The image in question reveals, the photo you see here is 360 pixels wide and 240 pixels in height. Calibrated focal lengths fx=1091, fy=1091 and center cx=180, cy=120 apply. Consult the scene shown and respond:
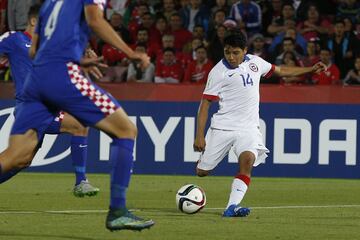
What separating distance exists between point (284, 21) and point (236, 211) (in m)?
10.0

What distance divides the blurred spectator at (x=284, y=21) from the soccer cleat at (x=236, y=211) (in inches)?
375

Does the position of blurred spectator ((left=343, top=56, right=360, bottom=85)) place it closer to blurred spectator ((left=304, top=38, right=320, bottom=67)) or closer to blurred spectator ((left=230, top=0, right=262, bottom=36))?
blurred spectator ((left=304, top=38, right=320, bottom=67))

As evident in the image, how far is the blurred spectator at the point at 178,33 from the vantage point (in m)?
21.1

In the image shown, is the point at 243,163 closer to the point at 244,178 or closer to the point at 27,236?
the point at 244,178

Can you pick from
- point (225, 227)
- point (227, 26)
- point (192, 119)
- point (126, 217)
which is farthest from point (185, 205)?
point (227, 26)

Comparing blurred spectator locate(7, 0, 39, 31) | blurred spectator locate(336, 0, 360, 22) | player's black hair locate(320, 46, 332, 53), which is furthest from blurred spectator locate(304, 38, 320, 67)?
blurred spectator locate(7, 0, 39, 31)

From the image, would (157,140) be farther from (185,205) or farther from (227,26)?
(185,205)

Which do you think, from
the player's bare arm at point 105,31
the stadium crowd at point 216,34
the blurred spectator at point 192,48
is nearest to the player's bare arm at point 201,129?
the player's bare arm at point 105,31

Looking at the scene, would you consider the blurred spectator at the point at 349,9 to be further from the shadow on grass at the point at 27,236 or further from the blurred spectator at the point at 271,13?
the shadow on grass at the point at 27,236

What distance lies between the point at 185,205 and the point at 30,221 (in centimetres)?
171

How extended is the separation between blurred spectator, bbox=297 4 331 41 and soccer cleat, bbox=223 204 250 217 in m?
9.49

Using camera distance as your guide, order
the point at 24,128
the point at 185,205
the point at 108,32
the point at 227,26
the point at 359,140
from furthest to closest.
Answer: the point at 227,26 < the point at 359,140 < the point at 185,205 < the point at 24,128 < the point at 108,32

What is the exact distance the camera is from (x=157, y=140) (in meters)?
17.6

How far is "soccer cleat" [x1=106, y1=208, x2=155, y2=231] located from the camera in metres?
8.91
